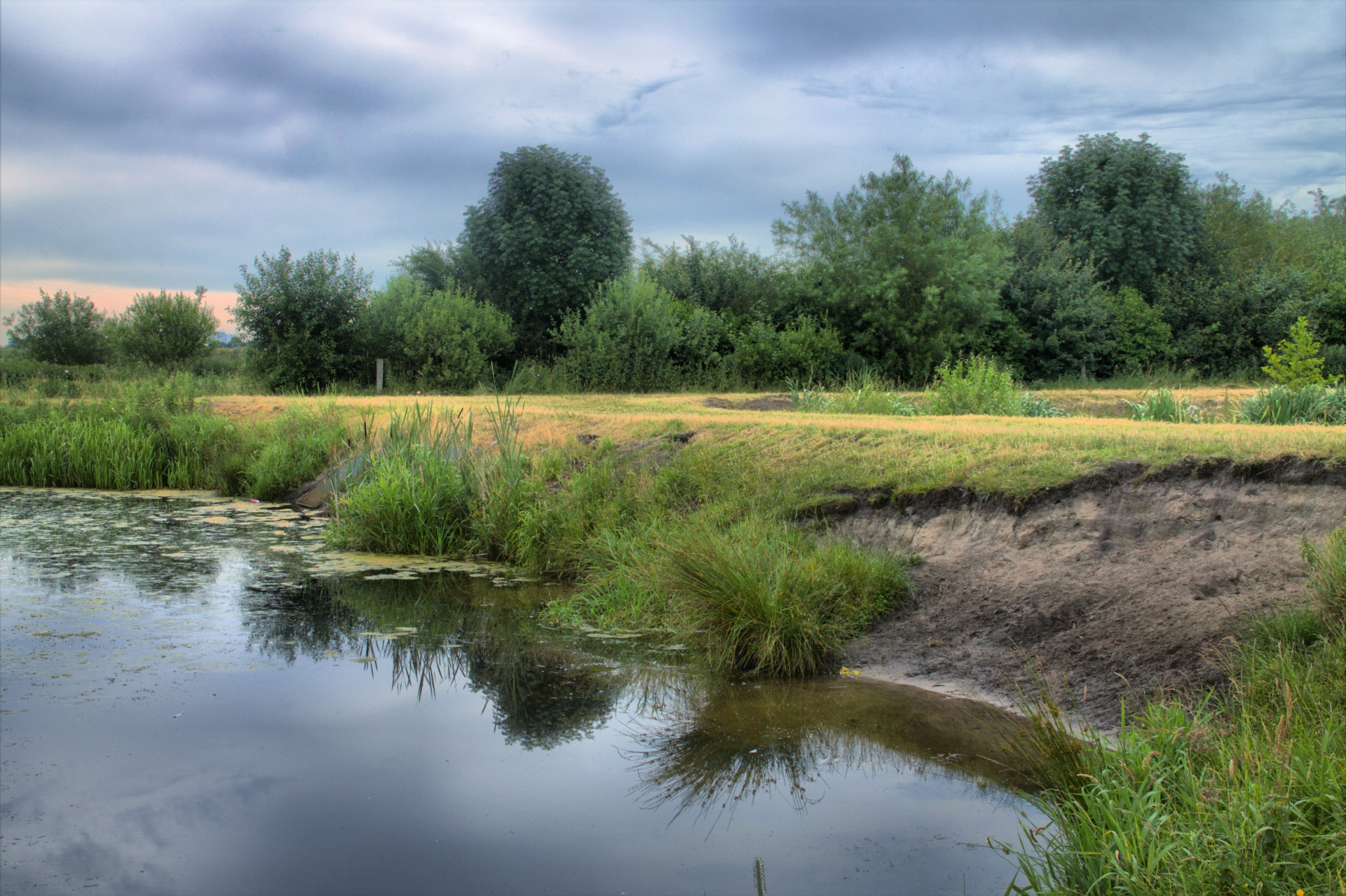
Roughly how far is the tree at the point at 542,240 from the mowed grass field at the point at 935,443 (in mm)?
17416

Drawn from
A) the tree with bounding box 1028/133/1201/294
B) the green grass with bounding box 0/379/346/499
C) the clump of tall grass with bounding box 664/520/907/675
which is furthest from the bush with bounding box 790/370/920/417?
the tree with bounding box 1028/133/1201/294

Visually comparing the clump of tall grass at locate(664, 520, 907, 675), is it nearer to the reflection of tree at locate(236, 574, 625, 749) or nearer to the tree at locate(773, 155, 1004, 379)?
the reflection of tree at locate(236, 574, 625, 749)

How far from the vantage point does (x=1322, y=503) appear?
6.65 m

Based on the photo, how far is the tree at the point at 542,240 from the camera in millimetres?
29938

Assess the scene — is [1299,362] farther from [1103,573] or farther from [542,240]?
[542,240]

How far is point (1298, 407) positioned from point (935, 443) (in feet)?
17.0

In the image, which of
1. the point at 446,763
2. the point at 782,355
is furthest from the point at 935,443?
the point at 782,355

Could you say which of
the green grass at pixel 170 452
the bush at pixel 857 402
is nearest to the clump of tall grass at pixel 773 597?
the bush at pixel 857 402

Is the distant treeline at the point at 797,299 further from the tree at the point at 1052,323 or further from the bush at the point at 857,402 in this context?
the bush at the point at 857,402

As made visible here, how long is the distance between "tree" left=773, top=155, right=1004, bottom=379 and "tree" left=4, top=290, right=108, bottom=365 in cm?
3331

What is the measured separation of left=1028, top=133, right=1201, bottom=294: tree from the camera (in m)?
36.9

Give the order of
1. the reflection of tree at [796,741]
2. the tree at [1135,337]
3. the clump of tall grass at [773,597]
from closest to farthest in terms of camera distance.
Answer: the reflection of tree at [796,741] < the clump of tall grass at [773,597] < the tree at [1135,337]

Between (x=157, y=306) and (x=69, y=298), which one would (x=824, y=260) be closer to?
(x=157, y=306)

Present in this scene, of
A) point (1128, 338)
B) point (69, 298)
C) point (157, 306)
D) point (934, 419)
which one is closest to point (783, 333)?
point (1128, 338)
